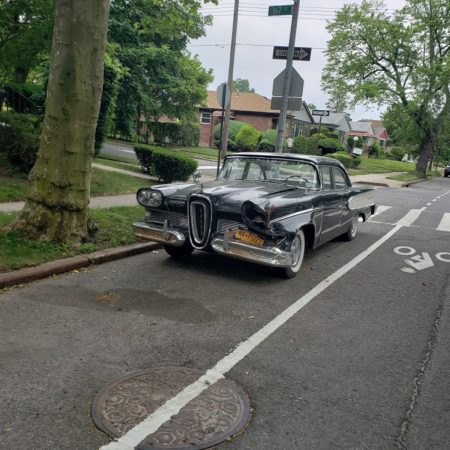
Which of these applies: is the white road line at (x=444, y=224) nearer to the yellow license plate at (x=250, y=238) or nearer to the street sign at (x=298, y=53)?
the street sign at (x=298, y=53)

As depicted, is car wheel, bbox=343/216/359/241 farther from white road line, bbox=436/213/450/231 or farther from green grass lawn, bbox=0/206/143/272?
green grass lawn, bbox=0/206/143/272

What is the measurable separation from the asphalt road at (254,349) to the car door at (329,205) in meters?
0.65

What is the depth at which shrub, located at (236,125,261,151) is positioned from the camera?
118 ft

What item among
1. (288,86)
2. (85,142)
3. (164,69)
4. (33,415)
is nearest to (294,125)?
(164,69)

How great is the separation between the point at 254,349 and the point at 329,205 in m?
3.42

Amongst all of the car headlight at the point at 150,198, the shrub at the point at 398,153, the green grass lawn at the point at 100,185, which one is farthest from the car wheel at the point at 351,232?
the shrub at the point at 398,153

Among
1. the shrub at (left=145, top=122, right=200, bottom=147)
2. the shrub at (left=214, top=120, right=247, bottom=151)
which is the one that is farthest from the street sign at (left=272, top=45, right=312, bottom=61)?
A: the shrub at (left=214, top=120, right=247, bottom=151)

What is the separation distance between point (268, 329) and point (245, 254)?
1215 millimetres

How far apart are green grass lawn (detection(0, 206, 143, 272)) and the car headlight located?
911 millimetres

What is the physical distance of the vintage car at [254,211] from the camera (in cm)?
521

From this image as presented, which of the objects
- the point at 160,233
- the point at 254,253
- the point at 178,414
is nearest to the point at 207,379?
the point at 178,414

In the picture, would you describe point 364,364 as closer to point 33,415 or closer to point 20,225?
point 33,415

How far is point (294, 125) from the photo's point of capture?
50625 mm

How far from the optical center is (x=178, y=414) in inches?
110
